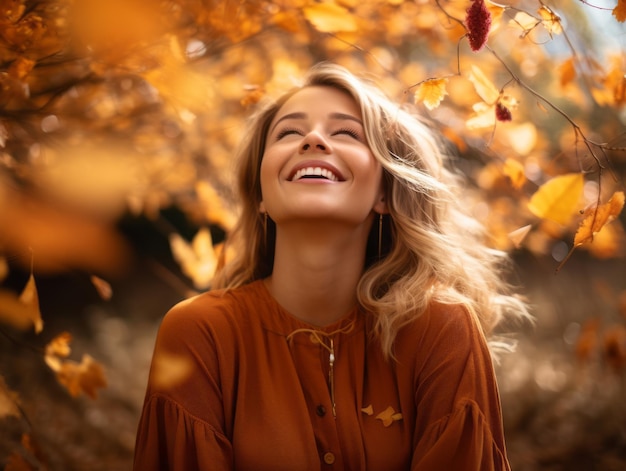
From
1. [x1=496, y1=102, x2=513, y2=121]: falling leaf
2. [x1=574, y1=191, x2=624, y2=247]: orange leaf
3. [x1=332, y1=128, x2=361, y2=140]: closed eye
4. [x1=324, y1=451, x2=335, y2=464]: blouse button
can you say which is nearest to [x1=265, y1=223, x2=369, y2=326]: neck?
[x1=332, y1=128, x2=361, y2=140]: closed eye

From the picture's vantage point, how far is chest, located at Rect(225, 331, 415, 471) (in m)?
1.70

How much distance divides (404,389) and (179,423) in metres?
0.59

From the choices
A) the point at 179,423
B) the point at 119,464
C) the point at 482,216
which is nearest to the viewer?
the point at 179,423

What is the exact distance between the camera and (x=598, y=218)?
1527mm

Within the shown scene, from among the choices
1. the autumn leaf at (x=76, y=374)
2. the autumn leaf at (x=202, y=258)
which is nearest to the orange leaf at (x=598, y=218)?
the autumn leaf at (x=76, y=374)

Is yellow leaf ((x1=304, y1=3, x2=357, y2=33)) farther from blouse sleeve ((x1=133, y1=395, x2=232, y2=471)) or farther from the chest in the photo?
blouse sleeve ((x1=133, y1=395, x2=232, y2=471))

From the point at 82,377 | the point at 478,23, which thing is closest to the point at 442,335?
the point at 478,23

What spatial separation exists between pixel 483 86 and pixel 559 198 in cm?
35

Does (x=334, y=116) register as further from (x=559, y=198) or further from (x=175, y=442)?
(x=175, y=442)

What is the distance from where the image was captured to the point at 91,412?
422cm

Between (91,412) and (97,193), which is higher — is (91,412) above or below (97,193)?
below

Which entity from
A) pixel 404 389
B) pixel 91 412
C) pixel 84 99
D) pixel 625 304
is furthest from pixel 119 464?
pixel 625 304

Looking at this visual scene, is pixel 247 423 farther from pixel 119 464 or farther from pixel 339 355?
pixel 119 464

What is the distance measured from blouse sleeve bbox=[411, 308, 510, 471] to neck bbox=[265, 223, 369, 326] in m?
0.27
